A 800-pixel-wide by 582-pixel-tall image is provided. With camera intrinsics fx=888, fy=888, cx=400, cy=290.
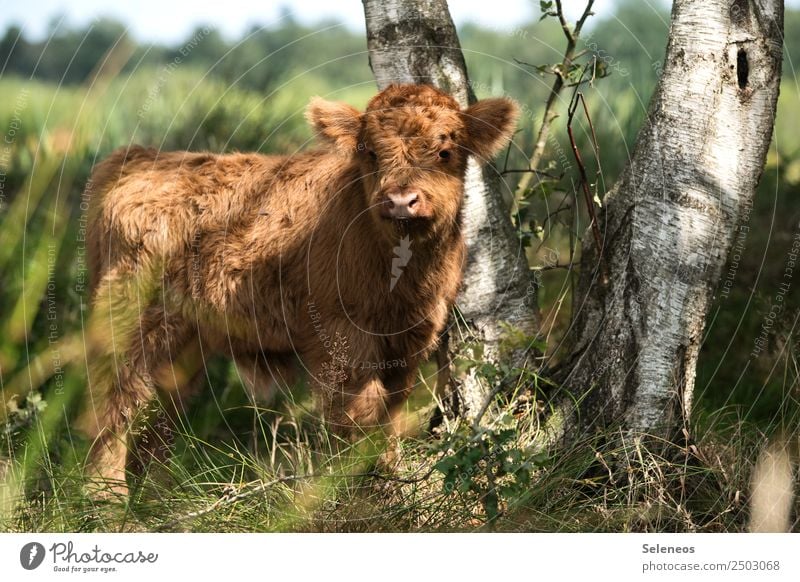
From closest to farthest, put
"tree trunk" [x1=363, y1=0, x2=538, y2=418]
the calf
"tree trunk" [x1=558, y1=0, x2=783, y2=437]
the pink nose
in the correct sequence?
the pink nose → "tree trunk" [x1=558, y1=0, x2=783, y2=437] → the calf → "tree trunk" [x1=363, y1=0, x2=538, y2=418]

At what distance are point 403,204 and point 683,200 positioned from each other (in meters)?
1.64

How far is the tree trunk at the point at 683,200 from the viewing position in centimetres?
509

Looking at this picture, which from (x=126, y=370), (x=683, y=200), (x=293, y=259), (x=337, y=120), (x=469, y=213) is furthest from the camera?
(x=126, y=370)

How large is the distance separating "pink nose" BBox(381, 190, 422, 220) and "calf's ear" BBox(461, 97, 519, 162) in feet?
2.39

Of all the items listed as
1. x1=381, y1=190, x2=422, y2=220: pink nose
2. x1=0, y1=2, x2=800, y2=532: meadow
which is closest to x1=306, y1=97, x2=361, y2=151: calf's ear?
x1=0, y1=2, x2=800, y2=532: meadow

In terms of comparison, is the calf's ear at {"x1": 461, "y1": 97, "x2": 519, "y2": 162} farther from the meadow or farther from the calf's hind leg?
the calf's hind leg

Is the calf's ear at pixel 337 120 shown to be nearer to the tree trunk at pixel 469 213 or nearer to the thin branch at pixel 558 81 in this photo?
the tree trunk at pixel 469 213

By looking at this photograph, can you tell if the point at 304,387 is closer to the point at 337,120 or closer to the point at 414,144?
the point at 337,120

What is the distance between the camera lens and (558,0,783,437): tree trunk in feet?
16.7

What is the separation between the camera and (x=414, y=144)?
5.28 meters

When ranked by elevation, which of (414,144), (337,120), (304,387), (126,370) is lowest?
(304,387)

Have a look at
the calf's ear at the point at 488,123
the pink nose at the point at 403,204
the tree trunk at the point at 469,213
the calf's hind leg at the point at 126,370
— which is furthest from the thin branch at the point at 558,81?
the calf's hind leg at the point at 126,370

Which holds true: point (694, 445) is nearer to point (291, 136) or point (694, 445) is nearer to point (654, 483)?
point (654, 483)

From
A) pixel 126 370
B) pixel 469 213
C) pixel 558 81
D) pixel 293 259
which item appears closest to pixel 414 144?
pixel 469 213
